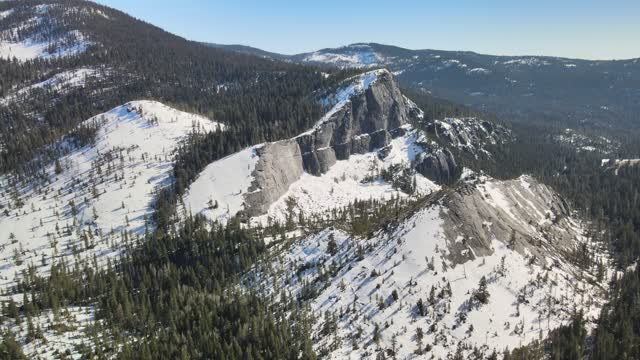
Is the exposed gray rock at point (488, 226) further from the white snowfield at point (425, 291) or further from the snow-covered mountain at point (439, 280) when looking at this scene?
the white snowfield at point (425, 291)

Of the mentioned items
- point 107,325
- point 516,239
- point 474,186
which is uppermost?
point 474,186

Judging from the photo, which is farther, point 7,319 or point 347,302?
point 7,319

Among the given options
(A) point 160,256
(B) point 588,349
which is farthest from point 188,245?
(B) point 588,349

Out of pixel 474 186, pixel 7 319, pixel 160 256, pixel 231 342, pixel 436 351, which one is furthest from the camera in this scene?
→ pixel 160 256

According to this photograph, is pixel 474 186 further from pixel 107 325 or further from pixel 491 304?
pixel 107 325

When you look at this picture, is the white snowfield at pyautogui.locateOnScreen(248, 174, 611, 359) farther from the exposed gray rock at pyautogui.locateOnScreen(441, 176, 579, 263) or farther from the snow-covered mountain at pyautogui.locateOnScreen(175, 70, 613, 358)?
the exposed gray rock at pyautogui.locateOnScreen(441, 176, 579, 263)

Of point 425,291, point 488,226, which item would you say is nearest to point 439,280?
point 425,291

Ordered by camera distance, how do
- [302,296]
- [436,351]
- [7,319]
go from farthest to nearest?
1. [7,319]
2. [302,296]
3. [436,351]

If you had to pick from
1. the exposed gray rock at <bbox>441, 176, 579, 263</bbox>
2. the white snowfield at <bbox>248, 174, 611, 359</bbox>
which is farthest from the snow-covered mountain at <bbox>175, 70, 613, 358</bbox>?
the exposed gray rock at <bbox>441, 176, 579, 263</bbox>
